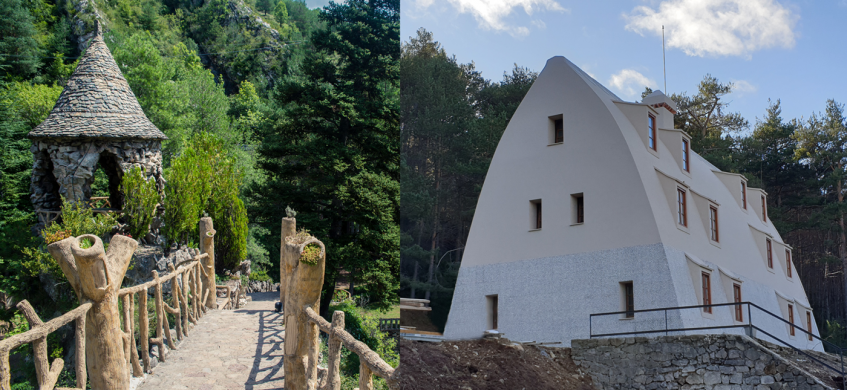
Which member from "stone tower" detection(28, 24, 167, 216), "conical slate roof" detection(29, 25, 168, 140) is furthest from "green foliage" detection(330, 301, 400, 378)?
"conical slate roof" detection(29, 25, 168, 140)

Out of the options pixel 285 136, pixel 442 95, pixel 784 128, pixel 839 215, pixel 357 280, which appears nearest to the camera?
pixel 839 215

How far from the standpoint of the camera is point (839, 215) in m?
2.07

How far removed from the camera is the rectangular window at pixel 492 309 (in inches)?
97.2

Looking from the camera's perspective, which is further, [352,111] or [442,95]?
[352,111]

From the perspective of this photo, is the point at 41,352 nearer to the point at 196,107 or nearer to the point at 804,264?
the point at 804,264

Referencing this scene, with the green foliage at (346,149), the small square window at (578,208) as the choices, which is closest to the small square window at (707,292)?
the small square window at (578,208)

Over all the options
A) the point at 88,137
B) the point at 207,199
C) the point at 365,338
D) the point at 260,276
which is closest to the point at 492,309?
the point at 365,338

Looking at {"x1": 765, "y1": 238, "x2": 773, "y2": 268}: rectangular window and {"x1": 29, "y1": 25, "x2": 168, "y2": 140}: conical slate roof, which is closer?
{"x1": 765, "y1": 238, "x2": 773, "y2": 268}: rectangular window

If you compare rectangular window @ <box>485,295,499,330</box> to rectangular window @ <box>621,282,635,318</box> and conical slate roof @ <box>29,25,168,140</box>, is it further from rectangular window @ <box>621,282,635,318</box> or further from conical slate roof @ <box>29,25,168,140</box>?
conical slate roof @ <box>29,25,168,140</box>

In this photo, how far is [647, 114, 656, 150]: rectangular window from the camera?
2304mm

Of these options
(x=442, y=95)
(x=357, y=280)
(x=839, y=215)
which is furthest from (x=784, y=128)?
(x=357, y=280)

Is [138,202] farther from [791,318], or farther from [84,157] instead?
[791,318]

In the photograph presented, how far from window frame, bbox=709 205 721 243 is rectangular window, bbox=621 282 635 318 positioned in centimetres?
36

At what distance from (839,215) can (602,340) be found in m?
0.93
